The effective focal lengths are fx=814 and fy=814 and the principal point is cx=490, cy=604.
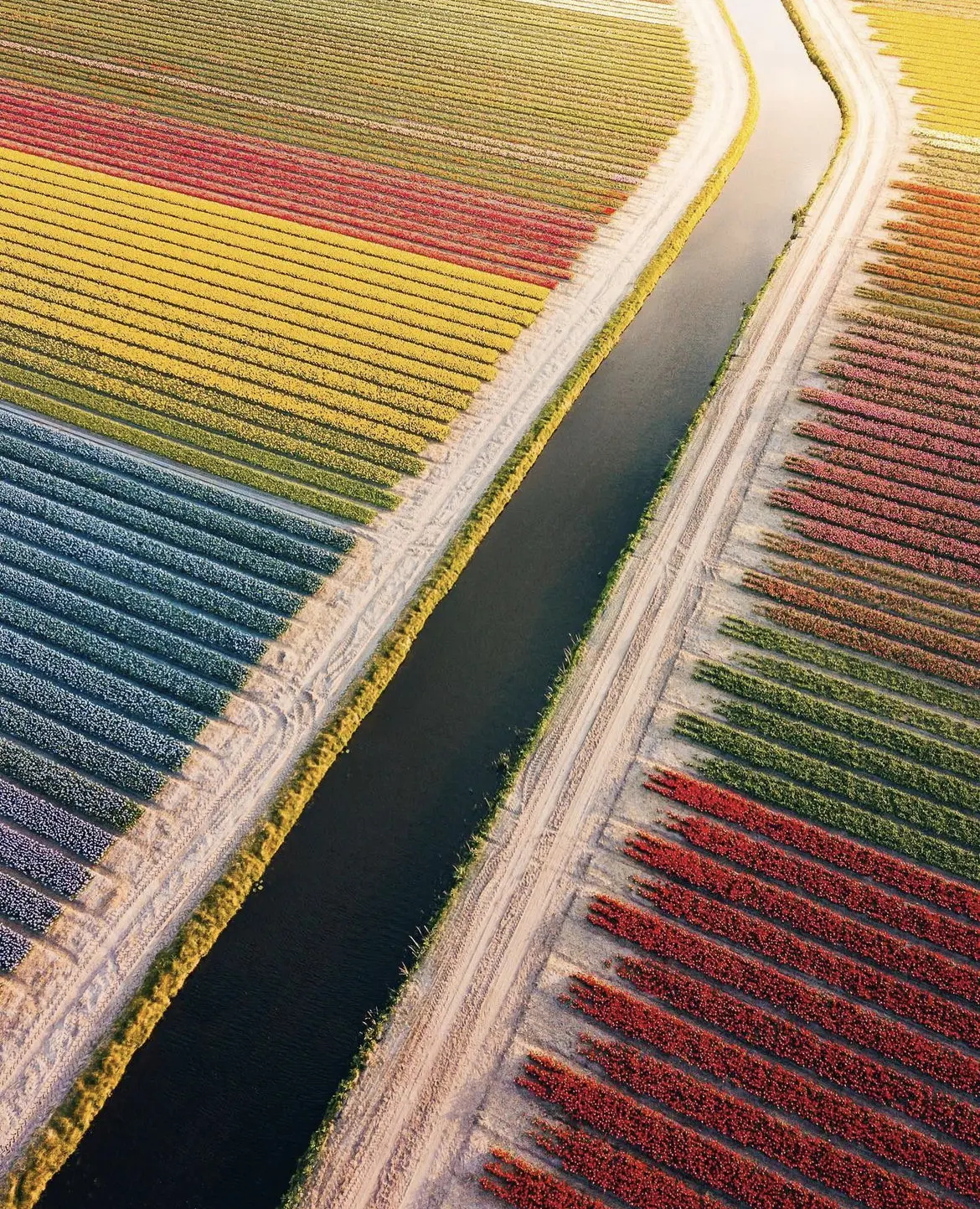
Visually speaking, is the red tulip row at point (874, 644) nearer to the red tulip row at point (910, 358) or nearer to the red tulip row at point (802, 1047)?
the red tulip row at point (802, 1047)

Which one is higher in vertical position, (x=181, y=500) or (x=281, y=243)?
(x=281, y=243)

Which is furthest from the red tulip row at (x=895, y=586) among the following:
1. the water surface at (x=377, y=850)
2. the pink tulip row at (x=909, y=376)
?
the pink tulip row at (x=909, y=376)

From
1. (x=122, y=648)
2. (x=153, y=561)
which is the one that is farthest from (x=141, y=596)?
(x=122, y=648)

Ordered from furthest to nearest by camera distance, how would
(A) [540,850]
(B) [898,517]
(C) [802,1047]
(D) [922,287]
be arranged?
(D) [922,287]
(B) [898,517]
(A) [540,850]
(C) [802,1047]

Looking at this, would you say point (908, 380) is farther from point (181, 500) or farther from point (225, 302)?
point (225, 302)

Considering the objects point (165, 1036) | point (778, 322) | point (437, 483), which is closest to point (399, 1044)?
point (165, 1036)

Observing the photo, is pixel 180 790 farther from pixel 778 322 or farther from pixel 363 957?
pixel 778 322

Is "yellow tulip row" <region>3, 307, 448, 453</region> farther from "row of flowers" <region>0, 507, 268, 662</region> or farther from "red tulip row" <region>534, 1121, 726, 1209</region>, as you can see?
"red tulip row" <region>534, 1121, 726, 1209</region>
